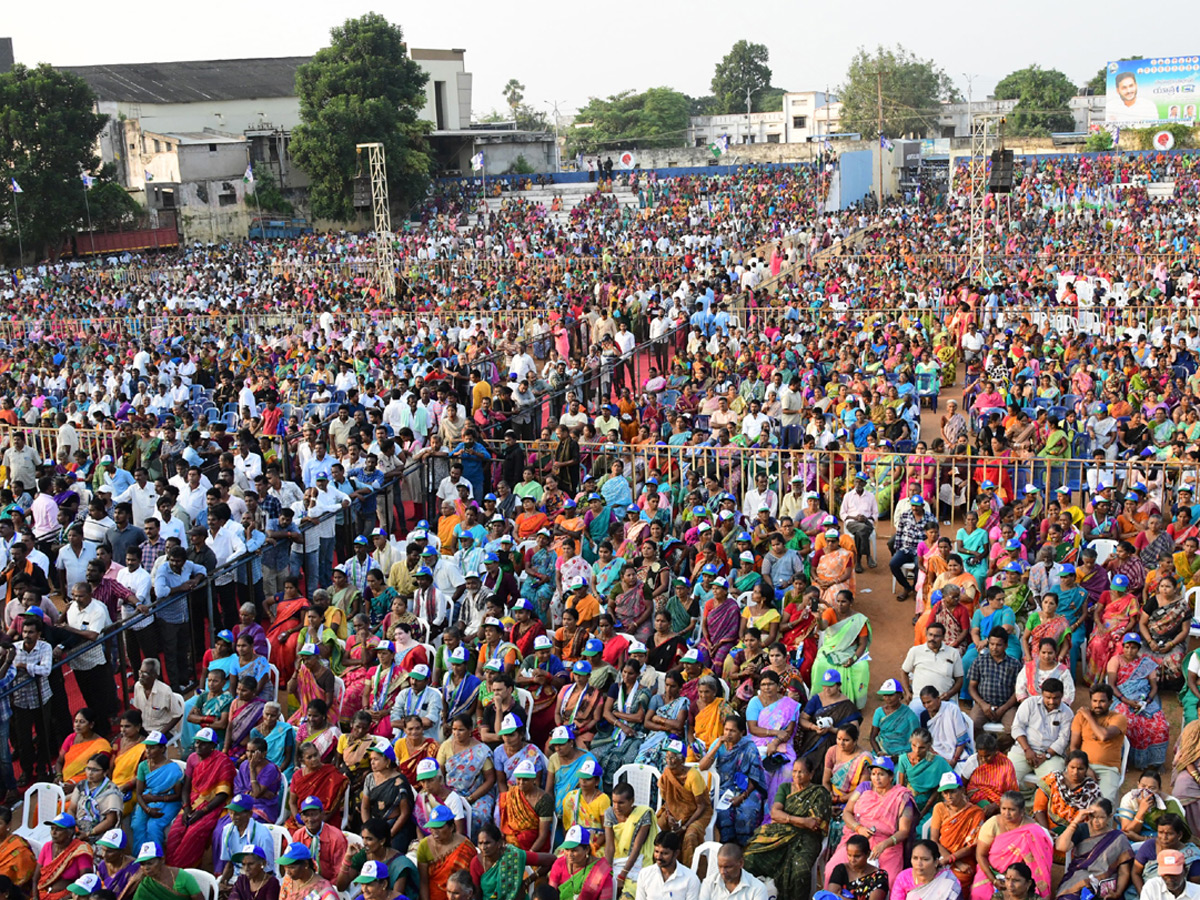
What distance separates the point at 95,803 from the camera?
22.9ft

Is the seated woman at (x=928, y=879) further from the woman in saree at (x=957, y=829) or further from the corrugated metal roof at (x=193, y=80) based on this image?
the corrugated metal roof at (x=193, y=80)

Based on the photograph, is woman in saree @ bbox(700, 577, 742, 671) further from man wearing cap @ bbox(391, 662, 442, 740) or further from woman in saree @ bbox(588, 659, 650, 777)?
man wearing cap @ bbox(391, 662, 442, 740)

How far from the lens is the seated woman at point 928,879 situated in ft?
18.7

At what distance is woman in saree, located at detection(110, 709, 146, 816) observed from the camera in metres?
7.12

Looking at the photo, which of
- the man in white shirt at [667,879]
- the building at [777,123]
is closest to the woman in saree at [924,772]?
the man in white shirt at [667,879]

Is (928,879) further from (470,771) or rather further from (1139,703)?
(470,771)

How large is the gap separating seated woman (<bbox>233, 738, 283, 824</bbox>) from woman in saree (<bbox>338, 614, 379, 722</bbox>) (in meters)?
1.06

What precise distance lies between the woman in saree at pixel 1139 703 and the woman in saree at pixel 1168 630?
1.74ft

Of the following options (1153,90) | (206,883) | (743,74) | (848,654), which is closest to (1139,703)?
(848,654)

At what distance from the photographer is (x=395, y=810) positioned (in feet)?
22.0

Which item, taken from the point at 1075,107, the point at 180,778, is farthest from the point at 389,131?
the point at 1075,107

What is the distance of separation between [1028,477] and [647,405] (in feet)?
16.3

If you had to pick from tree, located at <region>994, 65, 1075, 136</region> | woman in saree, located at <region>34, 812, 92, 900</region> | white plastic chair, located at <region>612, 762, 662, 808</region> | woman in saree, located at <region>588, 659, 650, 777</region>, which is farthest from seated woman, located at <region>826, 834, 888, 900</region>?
tree, located at <region>994, 65, 1075, 136</region>

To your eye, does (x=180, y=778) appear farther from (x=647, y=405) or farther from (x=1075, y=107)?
(x=1075, y=107)
